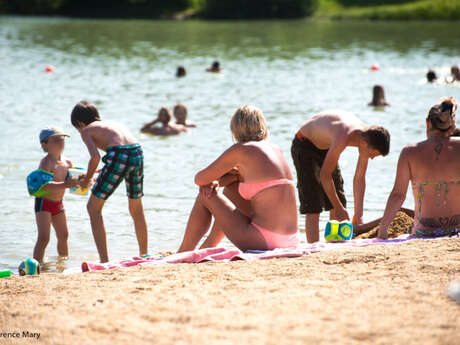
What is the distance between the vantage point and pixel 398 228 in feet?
23.7

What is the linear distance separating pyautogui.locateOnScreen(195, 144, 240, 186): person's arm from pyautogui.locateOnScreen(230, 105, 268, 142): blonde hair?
17 cm

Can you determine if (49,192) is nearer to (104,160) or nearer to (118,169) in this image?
(104,160)

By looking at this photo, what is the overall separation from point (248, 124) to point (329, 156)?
3.52ft

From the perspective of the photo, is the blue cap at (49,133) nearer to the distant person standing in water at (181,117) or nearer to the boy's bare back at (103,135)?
the boy's bare back at (103,135)

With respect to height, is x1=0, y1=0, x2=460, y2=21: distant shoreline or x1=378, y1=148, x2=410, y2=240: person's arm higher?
x1=0, y1=0, x2=460, y2=21: distant shoreline

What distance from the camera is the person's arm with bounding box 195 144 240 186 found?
232 inches

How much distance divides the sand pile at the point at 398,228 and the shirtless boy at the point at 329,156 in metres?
0.19

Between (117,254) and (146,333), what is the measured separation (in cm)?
363

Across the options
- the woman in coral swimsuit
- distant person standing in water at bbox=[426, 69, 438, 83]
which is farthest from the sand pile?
distant person standing in water at bbox=[426, 69, 438, 83]

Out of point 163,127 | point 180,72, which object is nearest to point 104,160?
point 163,127

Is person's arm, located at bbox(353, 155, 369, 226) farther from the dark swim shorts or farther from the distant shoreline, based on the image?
the distant shoreline

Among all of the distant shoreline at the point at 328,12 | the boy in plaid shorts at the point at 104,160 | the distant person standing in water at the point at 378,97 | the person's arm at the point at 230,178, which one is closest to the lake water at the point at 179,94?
the distant person standing in water at the point at 378,97

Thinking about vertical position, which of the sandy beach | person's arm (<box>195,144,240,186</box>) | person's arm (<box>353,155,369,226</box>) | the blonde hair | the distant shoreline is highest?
the distant shoreline

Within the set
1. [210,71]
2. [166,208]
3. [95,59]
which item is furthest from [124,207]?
[95,59]
